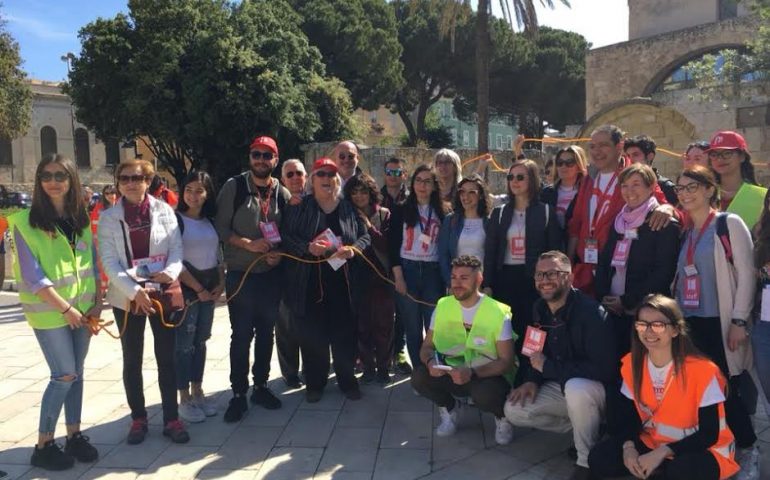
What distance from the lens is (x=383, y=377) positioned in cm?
547

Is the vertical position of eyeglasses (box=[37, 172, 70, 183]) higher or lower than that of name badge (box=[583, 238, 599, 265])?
higher

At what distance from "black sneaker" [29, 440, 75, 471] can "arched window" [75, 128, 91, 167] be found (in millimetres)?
45626

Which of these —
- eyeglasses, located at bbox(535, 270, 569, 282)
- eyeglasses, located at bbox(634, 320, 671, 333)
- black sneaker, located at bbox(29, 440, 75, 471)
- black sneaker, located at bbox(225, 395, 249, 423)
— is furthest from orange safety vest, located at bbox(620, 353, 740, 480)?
black sneaker, located at bbox(29, 440, 75, 471)

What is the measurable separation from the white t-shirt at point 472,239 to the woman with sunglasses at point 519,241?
11 cm

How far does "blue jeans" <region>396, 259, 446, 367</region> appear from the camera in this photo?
5062 millimetres

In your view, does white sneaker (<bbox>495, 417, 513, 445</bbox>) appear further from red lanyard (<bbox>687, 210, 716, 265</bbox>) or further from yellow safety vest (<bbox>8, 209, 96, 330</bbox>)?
yellow safety vest (<bbox>8, 209, 96, 330</bbox>)

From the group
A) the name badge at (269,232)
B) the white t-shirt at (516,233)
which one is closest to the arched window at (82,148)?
the name badge at (269,232)

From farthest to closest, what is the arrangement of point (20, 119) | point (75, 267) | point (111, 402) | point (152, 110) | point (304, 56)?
point (20, 119) < point (304, 56) < point (152, 110) < point (111, 402) < point (75, 267)

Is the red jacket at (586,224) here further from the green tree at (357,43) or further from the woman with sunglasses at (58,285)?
the green tree at (357,43)

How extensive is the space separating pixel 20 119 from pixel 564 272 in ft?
102

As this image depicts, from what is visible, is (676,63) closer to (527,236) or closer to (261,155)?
(527,236)

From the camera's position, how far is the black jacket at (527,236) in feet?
14.3

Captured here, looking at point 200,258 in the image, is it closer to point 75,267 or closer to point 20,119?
point 75,267

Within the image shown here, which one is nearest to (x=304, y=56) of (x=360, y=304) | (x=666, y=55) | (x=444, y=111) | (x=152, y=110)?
(x=152, y=110)
